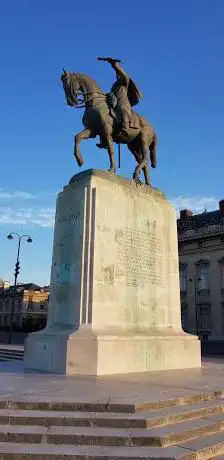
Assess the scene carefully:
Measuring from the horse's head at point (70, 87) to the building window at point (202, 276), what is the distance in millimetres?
43513

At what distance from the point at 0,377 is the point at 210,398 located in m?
4.56

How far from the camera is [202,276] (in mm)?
53812

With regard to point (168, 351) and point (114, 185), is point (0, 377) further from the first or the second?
point (114, 185)

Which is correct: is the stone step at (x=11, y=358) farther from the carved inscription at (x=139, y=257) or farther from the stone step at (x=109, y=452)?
the stone step at (x=109, y=452)

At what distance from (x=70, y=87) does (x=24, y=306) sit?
88778 mm

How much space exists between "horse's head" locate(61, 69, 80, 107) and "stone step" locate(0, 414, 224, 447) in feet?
32.1

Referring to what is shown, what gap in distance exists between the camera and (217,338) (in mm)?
49000

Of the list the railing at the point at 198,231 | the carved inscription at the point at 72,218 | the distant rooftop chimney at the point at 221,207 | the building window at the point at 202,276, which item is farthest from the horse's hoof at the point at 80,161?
the distant rooftop chimney at the point at 221,207

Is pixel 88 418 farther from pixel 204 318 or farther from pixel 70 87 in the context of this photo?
pixel 204 318

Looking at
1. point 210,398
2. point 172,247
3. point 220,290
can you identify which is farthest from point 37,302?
point 210,398

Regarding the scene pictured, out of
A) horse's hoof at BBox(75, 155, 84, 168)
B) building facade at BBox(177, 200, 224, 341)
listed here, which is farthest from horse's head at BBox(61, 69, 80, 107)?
building facade at BBox(177, 200, 224, 341)

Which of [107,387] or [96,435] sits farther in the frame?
[107,387]

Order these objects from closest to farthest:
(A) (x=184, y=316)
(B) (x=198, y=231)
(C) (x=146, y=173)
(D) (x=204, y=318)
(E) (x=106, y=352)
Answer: (E) (x=106, y=352) < (C) (x=146, y=173) < (D) (x=204, y=318) < (A) (x=184, y=316) < (B) (x=198, y=231)

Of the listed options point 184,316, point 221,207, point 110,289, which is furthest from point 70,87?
point 221,207
